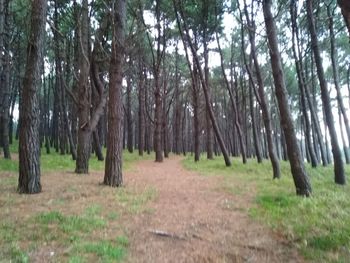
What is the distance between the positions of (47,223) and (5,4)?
13437mm

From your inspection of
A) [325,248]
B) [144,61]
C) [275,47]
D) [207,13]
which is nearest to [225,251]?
[325,248]

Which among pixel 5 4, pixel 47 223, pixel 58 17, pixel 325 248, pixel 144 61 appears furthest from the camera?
pixel 144 61

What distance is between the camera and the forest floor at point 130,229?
464 cm

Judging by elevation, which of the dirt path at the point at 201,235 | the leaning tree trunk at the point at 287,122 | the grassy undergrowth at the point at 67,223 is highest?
the leaning tree trunk at the point at 287,122

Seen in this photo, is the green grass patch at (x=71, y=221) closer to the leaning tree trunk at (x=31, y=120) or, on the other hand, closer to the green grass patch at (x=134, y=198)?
the green grass patch at (x=134, y=198)

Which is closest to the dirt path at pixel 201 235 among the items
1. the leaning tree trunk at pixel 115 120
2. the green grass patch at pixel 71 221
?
the green grass patch at pixel 71 221

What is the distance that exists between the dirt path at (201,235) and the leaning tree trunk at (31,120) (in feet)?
9.78

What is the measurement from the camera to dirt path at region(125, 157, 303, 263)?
480 cm

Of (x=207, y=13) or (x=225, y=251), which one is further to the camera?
(x=207, y=13)

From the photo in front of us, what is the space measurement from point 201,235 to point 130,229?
3.84 feet

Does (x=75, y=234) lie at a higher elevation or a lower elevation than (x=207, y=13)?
lower

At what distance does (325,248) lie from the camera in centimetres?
494

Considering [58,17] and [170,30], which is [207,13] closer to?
[170,30]

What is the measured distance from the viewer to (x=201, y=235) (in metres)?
5.75
